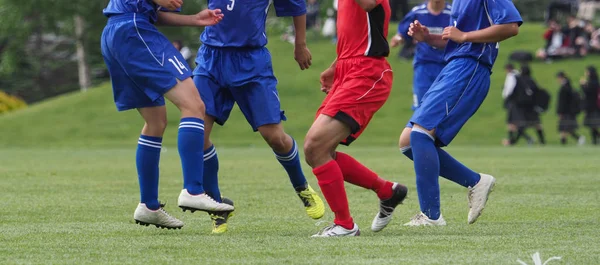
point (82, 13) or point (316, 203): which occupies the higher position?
point (316, 203)

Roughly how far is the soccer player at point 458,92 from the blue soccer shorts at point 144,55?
1.75 m

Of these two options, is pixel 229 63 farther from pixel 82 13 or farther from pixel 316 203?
pixel 82 13

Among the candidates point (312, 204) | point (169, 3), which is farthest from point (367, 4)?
point (312, 204)

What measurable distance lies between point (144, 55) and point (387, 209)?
2.03 m

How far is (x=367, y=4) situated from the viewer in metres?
7.62

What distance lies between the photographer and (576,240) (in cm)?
712

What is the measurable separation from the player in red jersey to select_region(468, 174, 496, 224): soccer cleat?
1.00m

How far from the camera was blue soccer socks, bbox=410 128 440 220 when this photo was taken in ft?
27.0

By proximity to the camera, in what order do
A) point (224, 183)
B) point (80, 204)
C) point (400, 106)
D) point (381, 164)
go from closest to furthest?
point (80, 204), point (224, 183), point (381, 164), point (400, 106)

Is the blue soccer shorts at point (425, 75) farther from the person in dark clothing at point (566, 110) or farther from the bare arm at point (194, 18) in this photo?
the person in dark clothing at point (566, 110)

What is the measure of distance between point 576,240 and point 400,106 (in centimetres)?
2817

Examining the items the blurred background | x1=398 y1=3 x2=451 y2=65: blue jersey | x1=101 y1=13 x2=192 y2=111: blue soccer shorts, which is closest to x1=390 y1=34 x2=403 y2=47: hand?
x1=398 y1=3 x2=451 y2=65: blue jersey

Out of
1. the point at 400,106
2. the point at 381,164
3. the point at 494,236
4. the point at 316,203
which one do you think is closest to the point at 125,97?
the point at 316,203

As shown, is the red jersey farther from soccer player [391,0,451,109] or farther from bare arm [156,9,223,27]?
soccer player [391,0,451,109]
